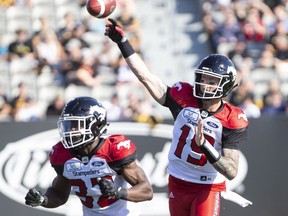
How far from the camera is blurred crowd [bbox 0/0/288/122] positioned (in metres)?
11.9

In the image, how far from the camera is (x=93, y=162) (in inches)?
222

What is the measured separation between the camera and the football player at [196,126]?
20.8 feet

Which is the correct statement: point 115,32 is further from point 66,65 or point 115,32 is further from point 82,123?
point 66,65

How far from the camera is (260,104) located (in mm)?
12266

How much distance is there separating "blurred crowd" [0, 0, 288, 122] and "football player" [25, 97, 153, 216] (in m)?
5.31

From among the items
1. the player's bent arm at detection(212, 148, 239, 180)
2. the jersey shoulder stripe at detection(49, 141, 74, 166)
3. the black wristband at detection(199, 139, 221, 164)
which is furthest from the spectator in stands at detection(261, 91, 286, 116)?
the jersey shoulder stripe at detection(49, 141, 74, 166)

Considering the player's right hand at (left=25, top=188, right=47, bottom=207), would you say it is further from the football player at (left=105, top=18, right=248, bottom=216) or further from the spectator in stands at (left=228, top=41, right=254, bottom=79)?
the spectator in stands at (left=228, top=41, right=254, bottom=79)

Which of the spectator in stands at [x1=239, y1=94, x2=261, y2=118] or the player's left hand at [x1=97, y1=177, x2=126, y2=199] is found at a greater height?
the player's left hand at [x1=97, y1=177, x2=126, y2=199]

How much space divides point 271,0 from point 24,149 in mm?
7202

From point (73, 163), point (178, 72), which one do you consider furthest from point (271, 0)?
point (73, 163)

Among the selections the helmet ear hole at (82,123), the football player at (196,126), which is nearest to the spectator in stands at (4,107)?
the football player at (196,126)

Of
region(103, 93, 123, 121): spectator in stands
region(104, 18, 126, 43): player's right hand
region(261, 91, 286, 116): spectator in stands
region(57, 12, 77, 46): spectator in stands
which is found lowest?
region(261, 91, 286, 116): spectator in stands

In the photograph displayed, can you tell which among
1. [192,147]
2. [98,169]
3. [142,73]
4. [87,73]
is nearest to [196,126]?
[192,147]

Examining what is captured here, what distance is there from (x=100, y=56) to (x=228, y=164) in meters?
7.12
